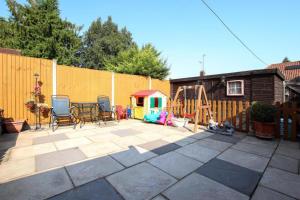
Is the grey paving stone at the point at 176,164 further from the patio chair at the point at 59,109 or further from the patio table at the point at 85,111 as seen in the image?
the patio table at the point at 85,111

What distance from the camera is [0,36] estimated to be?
14.4 metres

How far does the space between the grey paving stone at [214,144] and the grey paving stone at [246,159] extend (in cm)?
26

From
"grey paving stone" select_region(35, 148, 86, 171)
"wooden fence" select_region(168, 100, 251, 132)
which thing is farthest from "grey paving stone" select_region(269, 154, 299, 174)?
"grey paving stone" select_region(35, 148, 86, 171)

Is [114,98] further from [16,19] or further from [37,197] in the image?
[16,19]

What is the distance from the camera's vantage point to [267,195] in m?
1.94

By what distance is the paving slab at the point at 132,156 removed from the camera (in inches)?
110

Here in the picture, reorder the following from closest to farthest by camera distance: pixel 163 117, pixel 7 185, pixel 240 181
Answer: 1. pixel 7 185
2. pixel 240 181
3. pixel 163 117

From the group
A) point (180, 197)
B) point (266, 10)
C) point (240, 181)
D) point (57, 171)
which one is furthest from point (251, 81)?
point (57, 171)

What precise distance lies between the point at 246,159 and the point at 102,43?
2335 centimetres

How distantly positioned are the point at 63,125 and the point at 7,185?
13.1 ft

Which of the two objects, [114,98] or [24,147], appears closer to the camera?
[24,147]

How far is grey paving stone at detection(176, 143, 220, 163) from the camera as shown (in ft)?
10.1

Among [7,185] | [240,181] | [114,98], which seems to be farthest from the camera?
[114,98]

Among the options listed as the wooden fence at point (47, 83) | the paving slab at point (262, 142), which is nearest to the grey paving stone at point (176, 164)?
the paving slab at point (262, 142)
